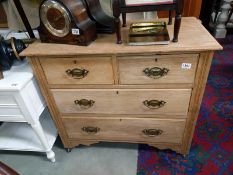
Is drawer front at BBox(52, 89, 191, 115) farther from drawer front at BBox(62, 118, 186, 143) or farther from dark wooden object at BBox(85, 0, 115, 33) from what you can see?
dark wooden object at BBox(85, 0, 115, 33)

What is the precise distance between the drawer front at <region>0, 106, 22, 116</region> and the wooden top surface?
328mm

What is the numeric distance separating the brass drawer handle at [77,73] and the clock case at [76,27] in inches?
5.3

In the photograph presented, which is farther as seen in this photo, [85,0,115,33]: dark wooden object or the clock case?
[85,0,115,33]: dark wooden object

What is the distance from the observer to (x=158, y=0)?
30.3 inches

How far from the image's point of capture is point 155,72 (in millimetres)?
906

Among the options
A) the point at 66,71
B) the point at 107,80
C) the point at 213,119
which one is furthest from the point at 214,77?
the point at 66,71

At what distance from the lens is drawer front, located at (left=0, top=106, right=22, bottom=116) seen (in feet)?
3.43

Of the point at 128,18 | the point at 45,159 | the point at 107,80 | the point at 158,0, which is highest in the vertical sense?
the point at 158,0

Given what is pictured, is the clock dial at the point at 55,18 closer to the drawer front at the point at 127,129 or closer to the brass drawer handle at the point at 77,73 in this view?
the brass drawer handle at the point at 77,73

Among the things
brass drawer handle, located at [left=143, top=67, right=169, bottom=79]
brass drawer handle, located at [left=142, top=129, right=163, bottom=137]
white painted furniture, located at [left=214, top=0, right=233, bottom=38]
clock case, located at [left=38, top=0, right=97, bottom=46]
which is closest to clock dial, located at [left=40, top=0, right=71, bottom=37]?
clock case, located at [left=38, top=0, right=97, bottom=46]

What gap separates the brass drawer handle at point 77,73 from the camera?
0.96 meters

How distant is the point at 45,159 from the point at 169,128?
937 mm

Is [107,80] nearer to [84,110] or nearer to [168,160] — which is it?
[84,110]

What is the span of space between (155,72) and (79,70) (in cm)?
38
